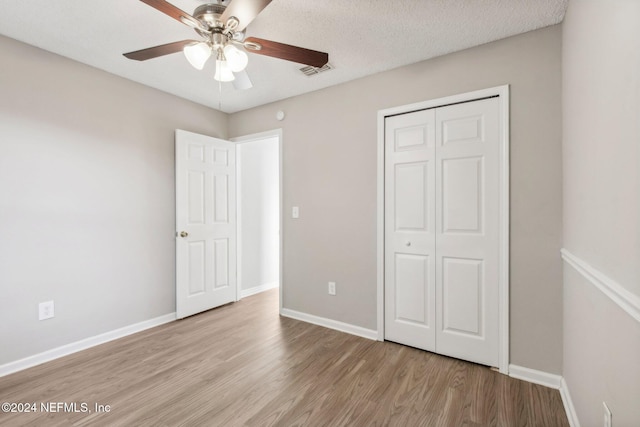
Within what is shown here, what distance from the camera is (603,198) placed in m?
1.18

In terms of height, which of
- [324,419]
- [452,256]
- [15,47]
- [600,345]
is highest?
[15,47]

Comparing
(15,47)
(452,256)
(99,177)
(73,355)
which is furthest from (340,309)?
(15,47)

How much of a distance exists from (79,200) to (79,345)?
1228mm

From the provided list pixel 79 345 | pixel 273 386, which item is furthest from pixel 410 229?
pixel 79 345

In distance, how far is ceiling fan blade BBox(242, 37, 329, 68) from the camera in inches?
63.4

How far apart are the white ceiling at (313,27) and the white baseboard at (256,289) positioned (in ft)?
9.05

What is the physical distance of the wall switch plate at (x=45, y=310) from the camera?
234 centimetres

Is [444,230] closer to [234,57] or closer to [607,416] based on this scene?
[607,416]

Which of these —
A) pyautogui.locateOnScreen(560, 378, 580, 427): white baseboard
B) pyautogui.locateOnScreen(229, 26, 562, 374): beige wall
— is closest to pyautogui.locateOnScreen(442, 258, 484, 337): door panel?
pyautogui.locateOnScreen(229, 26, 562, 374): beige wall

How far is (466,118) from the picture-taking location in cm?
231

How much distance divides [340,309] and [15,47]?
335cm

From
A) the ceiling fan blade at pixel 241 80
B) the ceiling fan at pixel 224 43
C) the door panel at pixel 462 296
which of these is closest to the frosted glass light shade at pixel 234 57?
the ceiling fan at pixel 224 43

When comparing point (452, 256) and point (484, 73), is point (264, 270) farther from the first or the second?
point (484, 73)

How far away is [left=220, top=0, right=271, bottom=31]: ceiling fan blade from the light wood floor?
2.10m
